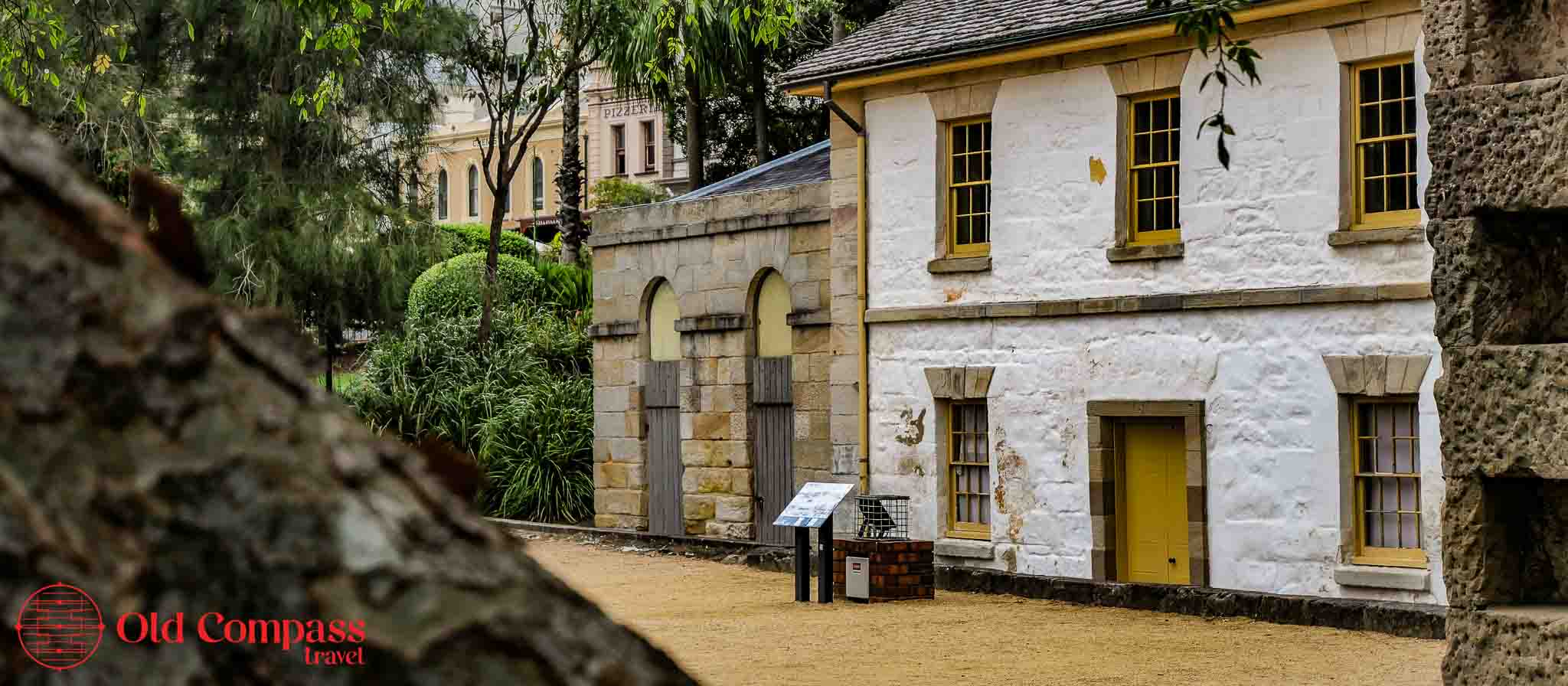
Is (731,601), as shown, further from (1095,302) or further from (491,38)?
(491,38)

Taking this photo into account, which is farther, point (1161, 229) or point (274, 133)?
point (274, 133)

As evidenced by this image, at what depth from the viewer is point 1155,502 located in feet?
60.5

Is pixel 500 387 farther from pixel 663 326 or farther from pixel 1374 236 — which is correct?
Result: pixel 1374 236

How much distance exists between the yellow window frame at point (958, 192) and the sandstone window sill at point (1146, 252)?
1768 mm

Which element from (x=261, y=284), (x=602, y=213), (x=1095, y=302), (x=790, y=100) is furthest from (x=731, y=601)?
(x=790, y=100)

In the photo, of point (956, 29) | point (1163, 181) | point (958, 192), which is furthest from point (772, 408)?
point (1163, 181)

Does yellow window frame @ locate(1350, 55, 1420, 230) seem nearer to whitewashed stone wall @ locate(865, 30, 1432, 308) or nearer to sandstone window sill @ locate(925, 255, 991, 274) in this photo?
whitewashed stone wall @ locate(865, 30, 1432, 308)

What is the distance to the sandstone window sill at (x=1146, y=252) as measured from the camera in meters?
17.9

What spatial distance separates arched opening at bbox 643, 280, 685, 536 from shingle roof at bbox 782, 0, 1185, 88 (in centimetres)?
410

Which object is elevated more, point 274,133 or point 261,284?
point 274,133

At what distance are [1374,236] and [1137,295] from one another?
2.67m

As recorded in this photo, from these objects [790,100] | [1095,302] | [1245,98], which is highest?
[790,100]

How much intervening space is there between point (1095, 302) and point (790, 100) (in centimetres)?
2025

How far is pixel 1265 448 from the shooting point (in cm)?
1725
